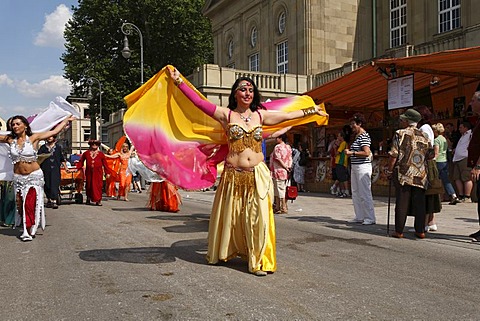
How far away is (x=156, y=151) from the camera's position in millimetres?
6391

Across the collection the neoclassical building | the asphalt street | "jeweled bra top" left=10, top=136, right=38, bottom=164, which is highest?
the neoclassical building

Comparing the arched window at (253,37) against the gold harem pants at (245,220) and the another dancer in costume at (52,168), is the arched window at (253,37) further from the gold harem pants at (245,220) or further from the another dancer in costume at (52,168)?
the gold harem pants at (245,220)

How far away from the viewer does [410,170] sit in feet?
25.3

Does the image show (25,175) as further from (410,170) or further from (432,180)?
(432,180)

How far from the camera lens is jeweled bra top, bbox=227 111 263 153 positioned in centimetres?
553

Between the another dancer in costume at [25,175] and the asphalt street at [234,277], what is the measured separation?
0.37m

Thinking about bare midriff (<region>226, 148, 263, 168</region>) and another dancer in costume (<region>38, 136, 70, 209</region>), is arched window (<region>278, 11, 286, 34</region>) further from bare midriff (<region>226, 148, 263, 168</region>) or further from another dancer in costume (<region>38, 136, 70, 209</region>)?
bare midriff (<region>226, 148, 263, 168</region>)

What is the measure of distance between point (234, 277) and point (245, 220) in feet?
2.14

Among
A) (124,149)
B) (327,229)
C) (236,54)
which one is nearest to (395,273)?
(327,229)

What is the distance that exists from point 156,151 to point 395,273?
3289 millimetres

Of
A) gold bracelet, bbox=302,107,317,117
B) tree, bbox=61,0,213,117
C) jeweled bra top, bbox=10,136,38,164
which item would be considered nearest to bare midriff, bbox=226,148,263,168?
gold bracelet, bbox=302,107,317,117

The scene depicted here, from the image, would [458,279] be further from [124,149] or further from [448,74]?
[124,149]

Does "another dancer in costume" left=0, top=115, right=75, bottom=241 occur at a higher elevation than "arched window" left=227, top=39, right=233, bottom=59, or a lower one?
lower

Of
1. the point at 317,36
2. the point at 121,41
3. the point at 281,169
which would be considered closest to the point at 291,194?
the point at 281,169
